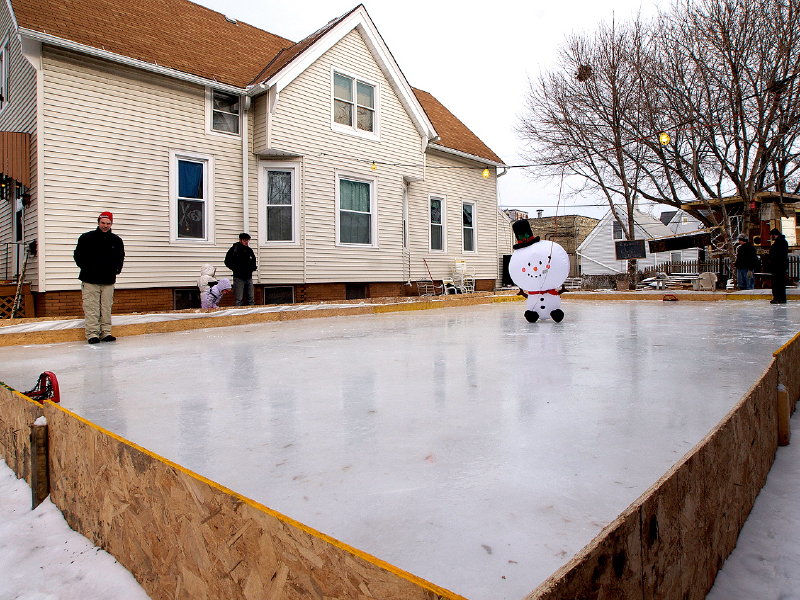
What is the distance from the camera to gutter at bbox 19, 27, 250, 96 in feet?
27.2

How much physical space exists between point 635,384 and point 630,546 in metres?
2.20

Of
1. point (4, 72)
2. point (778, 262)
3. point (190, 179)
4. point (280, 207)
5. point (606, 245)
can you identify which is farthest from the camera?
point (606, 245)

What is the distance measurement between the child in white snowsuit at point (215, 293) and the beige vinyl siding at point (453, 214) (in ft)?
19.4

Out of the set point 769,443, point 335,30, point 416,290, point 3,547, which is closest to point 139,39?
Result: point 335,30

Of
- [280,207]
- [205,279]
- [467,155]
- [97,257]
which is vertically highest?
[467,155]

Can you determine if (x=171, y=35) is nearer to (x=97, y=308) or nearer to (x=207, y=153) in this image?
(x=207, y=153)

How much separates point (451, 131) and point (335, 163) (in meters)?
5.75

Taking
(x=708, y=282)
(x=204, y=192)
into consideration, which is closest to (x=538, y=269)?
(x=204, y=192)

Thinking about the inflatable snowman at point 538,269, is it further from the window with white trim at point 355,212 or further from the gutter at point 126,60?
the gutter at point 126,60

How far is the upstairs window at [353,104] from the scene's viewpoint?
12.7 meters

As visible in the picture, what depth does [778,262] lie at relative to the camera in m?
9.68

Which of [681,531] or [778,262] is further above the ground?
[778,262]

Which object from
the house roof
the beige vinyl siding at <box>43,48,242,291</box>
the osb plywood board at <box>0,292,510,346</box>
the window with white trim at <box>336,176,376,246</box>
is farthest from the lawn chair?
the beige vinyl siding at <box>43,48,242,291</box>

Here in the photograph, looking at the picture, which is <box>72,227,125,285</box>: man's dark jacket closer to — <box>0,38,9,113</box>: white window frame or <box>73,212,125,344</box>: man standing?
<box>73,212,125,344</box>: man standing
